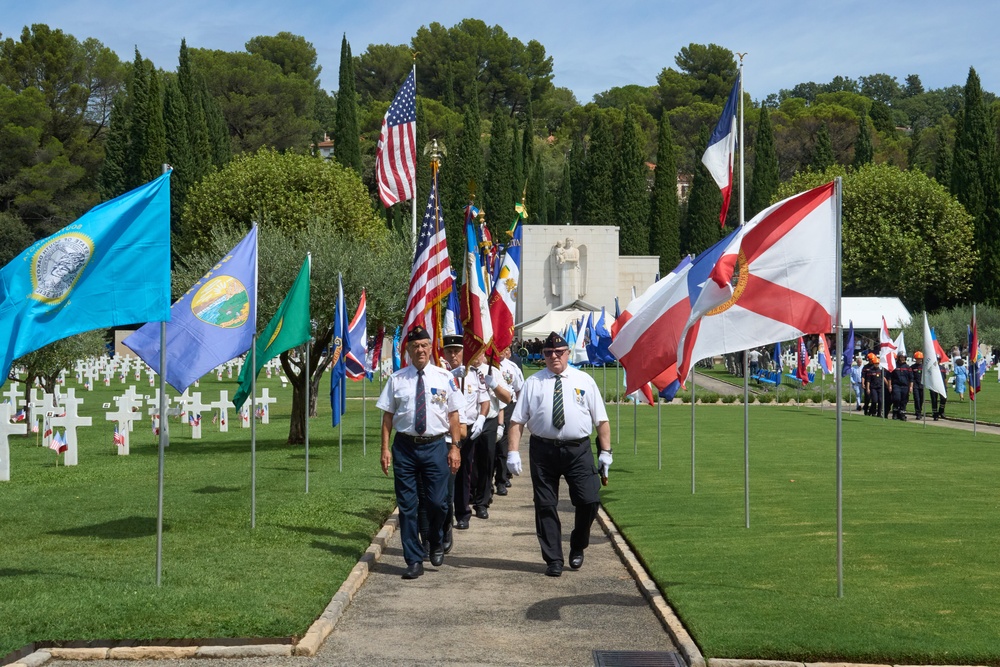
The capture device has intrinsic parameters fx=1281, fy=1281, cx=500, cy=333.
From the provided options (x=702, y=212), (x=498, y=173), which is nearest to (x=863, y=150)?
(x=702, y=212)

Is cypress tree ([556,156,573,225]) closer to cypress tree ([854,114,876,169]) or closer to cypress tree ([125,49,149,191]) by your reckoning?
cypress tree ([854,114,876,169])

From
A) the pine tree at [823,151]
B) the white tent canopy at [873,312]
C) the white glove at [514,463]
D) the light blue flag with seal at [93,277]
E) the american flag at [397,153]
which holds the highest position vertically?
the pine tree at [823,151]

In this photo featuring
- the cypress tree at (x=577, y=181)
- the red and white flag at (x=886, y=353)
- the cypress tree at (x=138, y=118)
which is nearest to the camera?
the red and white flag at (x=886, y=353)

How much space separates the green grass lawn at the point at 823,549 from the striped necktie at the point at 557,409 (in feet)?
4.93

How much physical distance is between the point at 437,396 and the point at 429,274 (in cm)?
265

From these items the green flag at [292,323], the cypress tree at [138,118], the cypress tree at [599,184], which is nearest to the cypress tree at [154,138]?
the cypress tree at [138,118]

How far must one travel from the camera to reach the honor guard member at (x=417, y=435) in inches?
429

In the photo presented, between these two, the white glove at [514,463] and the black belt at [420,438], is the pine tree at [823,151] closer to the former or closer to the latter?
the white glove at [514,463]

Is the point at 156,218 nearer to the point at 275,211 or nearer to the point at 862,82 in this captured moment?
the point at 275,211

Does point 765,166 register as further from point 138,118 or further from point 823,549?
point 823,549

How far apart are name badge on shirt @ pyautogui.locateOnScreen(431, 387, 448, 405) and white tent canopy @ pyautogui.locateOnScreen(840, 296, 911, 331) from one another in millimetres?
54657

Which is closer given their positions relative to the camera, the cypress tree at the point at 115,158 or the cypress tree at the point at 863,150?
the cypress tree at the point at 115,158

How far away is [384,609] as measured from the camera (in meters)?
9.54

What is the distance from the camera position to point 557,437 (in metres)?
10.9
